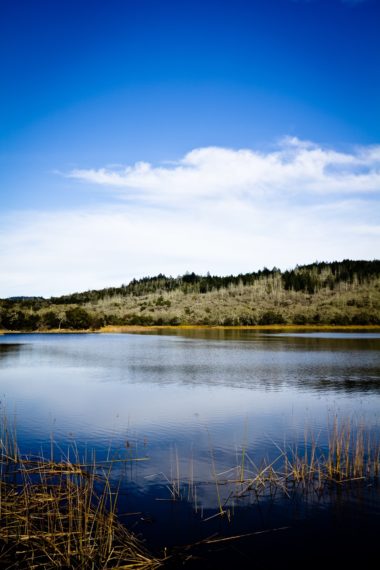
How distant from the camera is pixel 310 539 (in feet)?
26.2

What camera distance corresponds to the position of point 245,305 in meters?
134

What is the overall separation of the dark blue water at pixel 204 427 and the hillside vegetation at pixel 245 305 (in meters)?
68.2

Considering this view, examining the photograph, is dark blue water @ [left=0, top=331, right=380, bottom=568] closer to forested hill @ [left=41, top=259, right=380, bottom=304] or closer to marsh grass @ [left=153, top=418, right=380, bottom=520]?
marsh grass @ [left=153, top=418, right=380, bottom=520]

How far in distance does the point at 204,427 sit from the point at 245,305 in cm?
11945

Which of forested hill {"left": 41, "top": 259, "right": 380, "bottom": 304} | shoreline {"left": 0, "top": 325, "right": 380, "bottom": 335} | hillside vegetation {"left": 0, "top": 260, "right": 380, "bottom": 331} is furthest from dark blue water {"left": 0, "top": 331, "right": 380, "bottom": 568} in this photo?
forested hill {"left": 41, "top": 259, "right": 380, "bottom": 304}

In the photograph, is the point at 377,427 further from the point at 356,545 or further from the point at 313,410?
the point at 356,545

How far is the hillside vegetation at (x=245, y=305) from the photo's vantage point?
10256 cm

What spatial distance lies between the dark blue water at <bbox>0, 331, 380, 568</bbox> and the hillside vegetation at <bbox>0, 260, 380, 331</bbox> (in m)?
68.2

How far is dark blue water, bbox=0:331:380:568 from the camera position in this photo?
8.32 m

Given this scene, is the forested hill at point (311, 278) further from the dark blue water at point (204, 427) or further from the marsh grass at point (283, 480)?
the marsh grass at point (283, 480)

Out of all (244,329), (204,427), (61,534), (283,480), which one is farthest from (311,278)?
(61,534)

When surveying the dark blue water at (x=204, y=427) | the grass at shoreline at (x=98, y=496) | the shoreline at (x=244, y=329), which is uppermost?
the grass at shoreline at (x=98, y=496)

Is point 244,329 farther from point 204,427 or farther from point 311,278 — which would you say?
point 204,427

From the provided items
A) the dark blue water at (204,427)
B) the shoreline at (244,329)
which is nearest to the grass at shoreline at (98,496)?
the dark blue water at (204,427)
